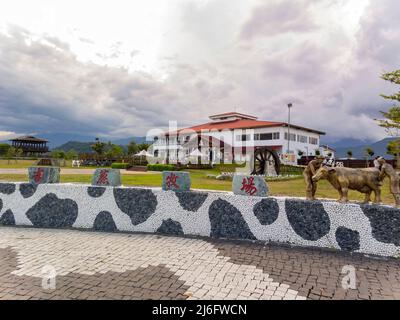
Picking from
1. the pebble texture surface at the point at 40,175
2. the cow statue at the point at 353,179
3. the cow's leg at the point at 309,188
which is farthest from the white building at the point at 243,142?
the cow statue at the point at 353,179

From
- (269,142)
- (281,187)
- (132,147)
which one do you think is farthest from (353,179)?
(132,147)

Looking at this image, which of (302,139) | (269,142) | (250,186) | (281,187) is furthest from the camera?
(302,139)

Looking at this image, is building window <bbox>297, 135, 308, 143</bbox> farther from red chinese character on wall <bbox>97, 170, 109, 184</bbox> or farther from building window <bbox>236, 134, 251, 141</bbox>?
red chinese character on wall <bbox>97, 170, 109, 184</bbox>

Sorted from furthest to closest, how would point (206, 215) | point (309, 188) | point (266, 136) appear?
point (266, 136) < point (206, 215) < point (309, 188)

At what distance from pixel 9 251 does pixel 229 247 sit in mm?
4072

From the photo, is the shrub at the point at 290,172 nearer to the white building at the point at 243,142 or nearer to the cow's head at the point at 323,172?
the white building at the point at 243,142

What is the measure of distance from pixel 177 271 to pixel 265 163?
17.5m

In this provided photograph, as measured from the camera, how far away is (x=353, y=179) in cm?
505

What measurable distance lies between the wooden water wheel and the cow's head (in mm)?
15512

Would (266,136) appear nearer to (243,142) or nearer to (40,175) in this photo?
(243,142)

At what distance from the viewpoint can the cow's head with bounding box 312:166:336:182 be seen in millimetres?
5156

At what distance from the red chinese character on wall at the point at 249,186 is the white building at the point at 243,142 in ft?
102
